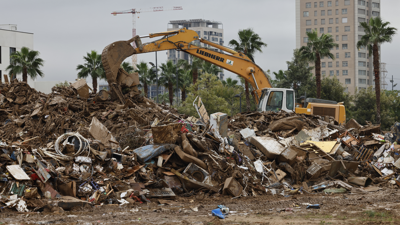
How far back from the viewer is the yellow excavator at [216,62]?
14.8 m

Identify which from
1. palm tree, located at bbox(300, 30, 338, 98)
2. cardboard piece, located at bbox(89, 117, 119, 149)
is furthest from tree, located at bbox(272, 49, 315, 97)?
cardboard piece, located at bbox(89, 117, 119, 149)

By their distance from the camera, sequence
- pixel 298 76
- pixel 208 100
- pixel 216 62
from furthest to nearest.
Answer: pixel 298 76 < pixel 208 100 < pixel 216 62

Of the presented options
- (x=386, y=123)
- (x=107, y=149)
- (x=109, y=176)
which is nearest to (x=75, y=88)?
(x=107, y=149)

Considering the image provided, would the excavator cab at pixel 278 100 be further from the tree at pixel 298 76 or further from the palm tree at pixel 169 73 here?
the palm tree at pixel 169 73

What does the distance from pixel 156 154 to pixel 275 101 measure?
8441 mm

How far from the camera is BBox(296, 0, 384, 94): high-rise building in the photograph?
9131cm

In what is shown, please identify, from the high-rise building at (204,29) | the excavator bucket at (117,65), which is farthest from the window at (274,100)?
the high-rise building at (204,29)

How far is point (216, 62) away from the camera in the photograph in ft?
58.1

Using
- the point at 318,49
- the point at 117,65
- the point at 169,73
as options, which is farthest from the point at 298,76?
the point at 117,65

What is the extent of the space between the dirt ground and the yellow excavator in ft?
23.6

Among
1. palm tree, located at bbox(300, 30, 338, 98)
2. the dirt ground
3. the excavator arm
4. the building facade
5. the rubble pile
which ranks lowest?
the dirt ground

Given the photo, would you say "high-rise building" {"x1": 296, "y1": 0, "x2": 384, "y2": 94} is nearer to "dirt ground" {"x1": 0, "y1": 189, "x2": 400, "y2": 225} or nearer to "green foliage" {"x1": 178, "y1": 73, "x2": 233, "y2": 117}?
"green foliage" {"x1": 178, "y1": 73, "x2": 233, "y2": 117}

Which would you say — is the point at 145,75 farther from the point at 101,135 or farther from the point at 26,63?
the point at 101,135

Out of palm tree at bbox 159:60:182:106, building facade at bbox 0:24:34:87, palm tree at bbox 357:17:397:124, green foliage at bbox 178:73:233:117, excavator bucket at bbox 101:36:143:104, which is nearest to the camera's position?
excavator bucket at bbox 101:36:143:104
